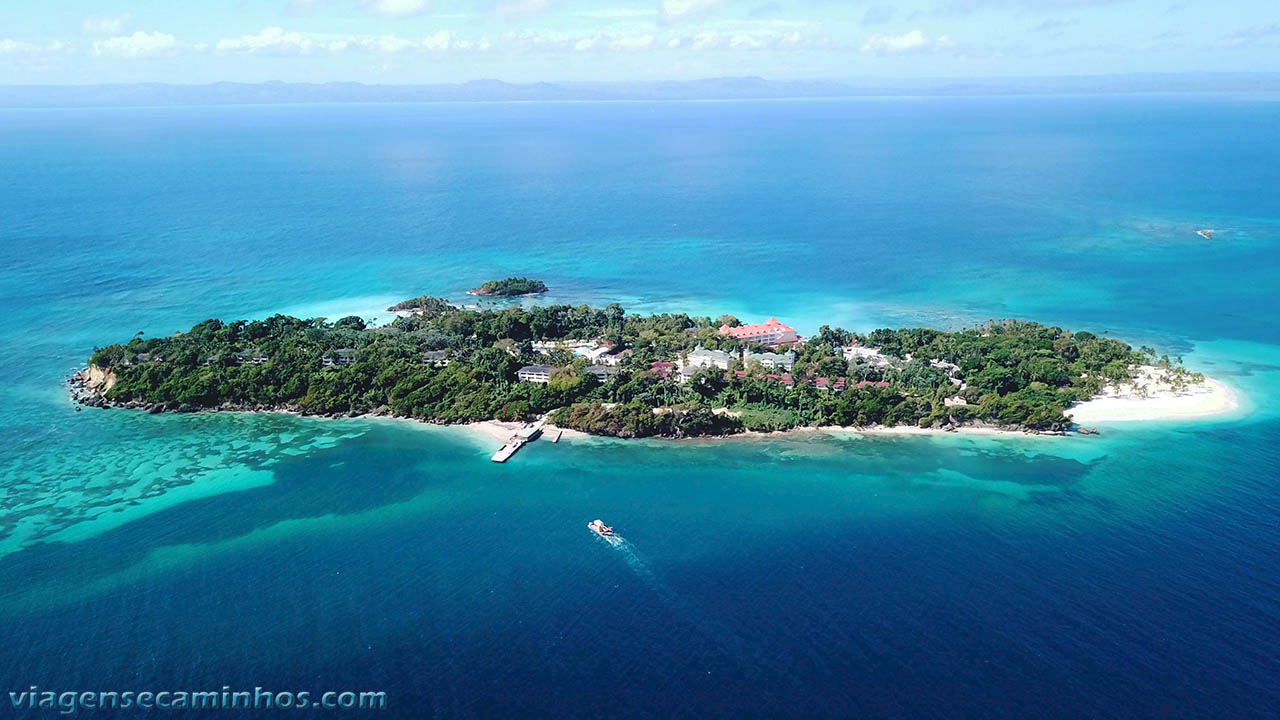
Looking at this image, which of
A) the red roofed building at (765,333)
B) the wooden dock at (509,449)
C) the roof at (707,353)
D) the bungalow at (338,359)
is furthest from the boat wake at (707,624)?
the red roofed building at (765,333)

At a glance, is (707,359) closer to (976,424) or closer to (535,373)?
(535,373)

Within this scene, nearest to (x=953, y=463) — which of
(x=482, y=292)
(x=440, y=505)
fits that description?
(x=440, y=505)

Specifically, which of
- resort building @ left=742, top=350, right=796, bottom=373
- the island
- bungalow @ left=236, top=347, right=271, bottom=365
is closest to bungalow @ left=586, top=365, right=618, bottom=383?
resort building @ left=742, top=350, right=796, bottom=373

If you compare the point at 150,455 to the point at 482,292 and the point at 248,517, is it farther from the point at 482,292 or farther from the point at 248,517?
the point at 482,292

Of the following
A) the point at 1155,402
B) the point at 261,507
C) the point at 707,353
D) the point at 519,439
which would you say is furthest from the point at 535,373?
the point at 1155,402

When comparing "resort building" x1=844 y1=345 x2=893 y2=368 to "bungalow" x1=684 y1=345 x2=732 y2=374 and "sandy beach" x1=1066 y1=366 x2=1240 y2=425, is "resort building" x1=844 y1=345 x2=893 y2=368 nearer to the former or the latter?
"bungalow" x1=684 y1=345 x2=732 y2=374
